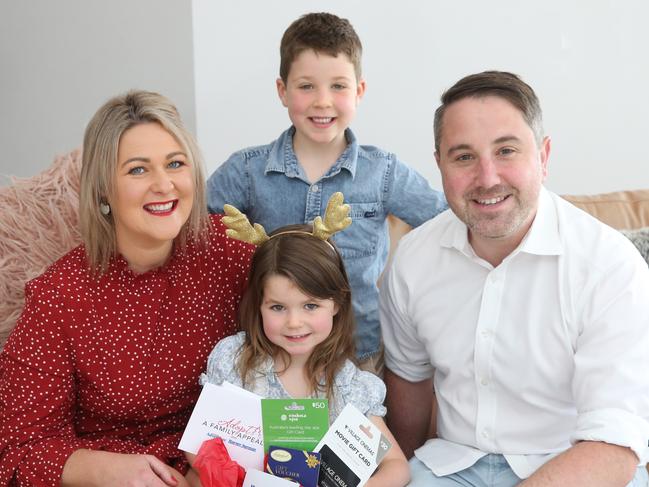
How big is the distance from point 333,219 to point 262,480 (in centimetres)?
56

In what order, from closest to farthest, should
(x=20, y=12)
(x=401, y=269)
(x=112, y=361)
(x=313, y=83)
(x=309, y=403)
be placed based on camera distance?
1. (x=309, y=403)
2. (x=112, y=361)
3. (x=401, y=269)
4. (x=313, y=83)
5. (x=20, y=12)

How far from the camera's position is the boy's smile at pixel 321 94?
210 centimetres

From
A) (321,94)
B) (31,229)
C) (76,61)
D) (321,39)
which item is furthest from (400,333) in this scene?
(76,61)

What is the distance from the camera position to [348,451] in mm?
1660

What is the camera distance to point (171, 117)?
1.78 metres

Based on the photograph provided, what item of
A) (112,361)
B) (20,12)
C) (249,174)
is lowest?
(112,361)

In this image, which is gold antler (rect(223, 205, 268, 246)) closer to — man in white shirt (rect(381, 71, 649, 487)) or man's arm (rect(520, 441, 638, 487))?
man in white shirt (rect(381, 71, 649, 487))

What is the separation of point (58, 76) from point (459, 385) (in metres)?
1.80

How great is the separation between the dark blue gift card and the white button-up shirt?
1.04ft

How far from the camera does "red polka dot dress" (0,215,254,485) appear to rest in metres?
1.72

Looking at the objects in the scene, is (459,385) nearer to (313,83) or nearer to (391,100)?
(313,83)

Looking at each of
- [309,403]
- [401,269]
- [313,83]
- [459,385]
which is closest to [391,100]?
[313,83]

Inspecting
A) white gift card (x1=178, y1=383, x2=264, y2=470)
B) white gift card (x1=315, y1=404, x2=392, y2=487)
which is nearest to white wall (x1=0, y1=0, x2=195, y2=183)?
white gift card (x1=178, y1=383, x2=264, y2=470)

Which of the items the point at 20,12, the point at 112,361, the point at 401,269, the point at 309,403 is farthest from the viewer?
the point at 20,12
